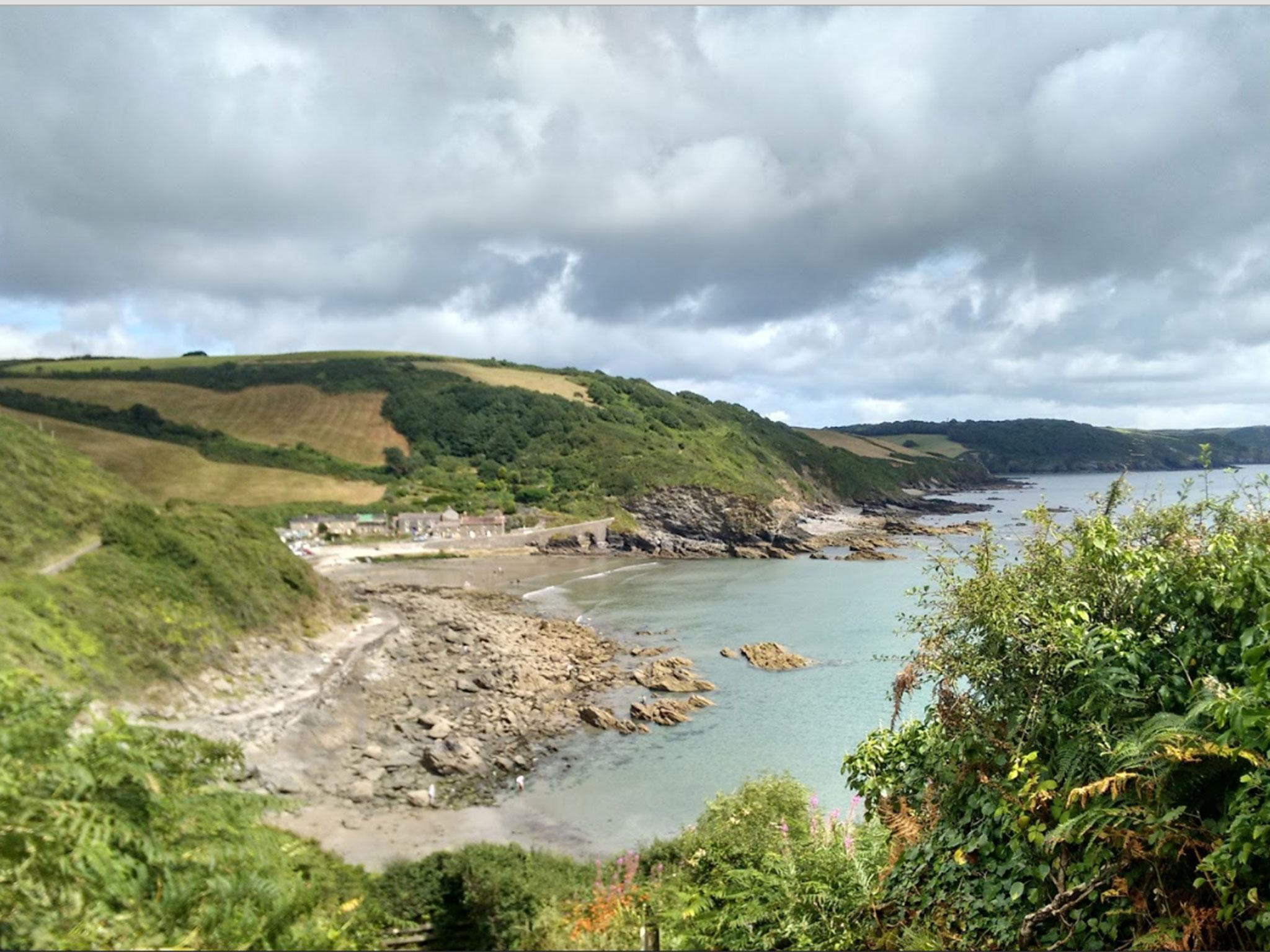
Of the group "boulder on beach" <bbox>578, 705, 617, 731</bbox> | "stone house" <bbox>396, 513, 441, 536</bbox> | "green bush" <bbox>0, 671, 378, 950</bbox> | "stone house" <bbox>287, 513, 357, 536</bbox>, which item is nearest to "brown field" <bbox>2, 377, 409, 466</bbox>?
"stone house" <bbox>287, 513, 357, 536</bbox>

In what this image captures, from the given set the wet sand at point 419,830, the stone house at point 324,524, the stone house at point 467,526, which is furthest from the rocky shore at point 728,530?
the wet sand at point 419,830

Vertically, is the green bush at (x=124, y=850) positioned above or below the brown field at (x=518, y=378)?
below

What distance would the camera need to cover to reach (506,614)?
4278 centimetres

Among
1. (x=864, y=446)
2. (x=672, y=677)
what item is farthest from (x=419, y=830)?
(x=864, y=446)

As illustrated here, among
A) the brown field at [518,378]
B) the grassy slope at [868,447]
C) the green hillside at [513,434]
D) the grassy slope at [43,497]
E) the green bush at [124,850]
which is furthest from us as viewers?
the grassy slope at [868,447]

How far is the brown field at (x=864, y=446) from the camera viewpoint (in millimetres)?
158875

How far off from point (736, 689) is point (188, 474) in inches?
2598

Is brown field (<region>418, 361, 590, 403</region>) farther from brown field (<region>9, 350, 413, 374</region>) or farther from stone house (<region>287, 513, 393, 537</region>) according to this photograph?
stone house (<region>287, 513, 393, 537</region>)

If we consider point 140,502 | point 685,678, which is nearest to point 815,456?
point 685,678

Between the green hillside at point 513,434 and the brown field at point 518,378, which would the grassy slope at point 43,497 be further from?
the brown field at point 518,378

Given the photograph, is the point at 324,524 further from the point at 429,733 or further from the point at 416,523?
the point at 429,733

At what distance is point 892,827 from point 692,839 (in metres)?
5.14

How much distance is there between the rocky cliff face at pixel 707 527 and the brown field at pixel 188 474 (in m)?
31.1

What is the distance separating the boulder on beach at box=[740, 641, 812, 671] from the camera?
3198 centimetres
